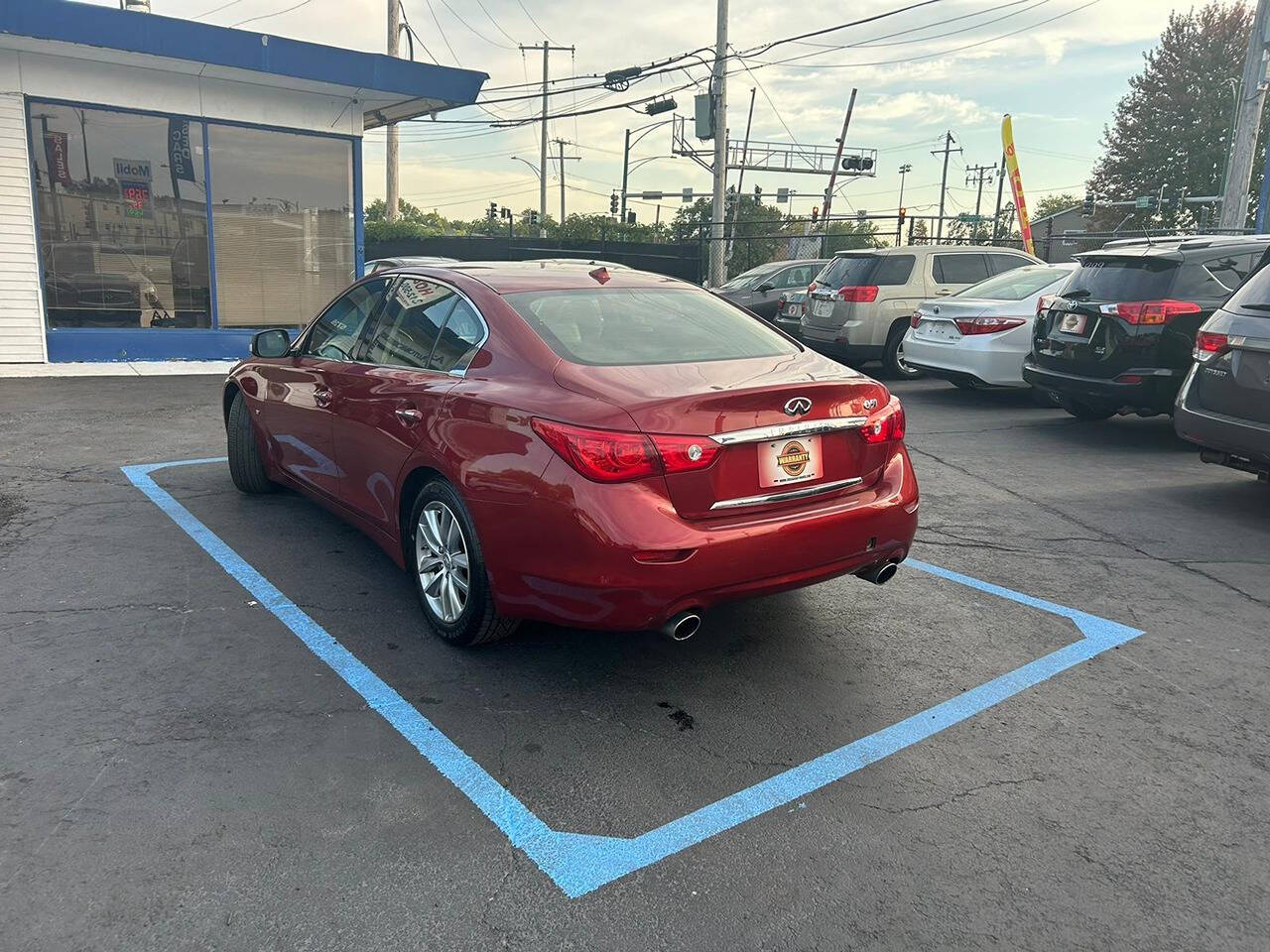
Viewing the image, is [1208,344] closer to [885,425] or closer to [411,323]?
[885,425]

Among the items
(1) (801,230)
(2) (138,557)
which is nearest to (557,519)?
(2) (138,557)

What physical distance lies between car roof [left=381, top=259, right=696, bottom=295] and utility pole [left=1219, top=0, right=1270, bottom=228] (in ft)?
44.0

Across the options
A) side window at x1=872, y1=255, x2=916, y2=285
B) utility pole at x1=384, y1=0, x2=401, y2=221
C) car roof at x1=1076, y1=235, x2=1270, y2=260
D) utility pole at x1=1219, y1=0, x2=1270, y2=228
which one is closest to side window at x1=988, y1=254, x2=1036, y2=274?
side window at x1=872, y1=255, x2=916, y2=285

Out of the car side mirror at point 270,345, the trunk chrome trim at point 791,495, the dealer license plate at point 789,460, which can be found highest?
the car side mirror at point 270,345

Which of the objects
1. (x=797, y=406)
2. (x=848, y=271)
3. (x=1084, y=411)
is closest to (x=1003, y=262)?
(x=848, y=271)

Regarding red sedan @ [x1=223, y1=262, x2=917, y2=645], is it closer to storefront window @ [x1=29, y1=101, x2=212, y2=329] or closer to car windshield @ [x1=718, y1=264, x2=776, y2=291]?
storefront window @ [x1=29, y1=101, x2=212, y2=329]

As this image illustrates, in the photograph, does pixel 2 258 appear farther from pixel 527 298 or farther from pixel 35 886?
pixel 35 886

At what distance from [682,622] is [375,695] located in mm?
1184

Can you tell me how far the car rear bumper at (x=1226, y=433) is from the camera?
5727mm

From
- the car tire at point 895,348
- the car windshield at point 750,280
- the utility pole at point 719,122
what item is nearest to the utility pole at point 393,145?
the utility pole at point 719,122

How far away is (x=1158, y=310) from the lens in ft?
25.5

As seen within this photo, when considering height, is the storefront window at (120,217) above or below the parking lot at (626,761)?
above

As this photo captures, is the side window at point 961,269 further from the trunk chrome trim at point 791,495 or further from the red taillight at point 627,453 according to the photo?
the red taillight at point 627,453

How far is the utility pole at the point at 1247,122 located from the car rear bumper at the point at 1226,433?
10.3m
